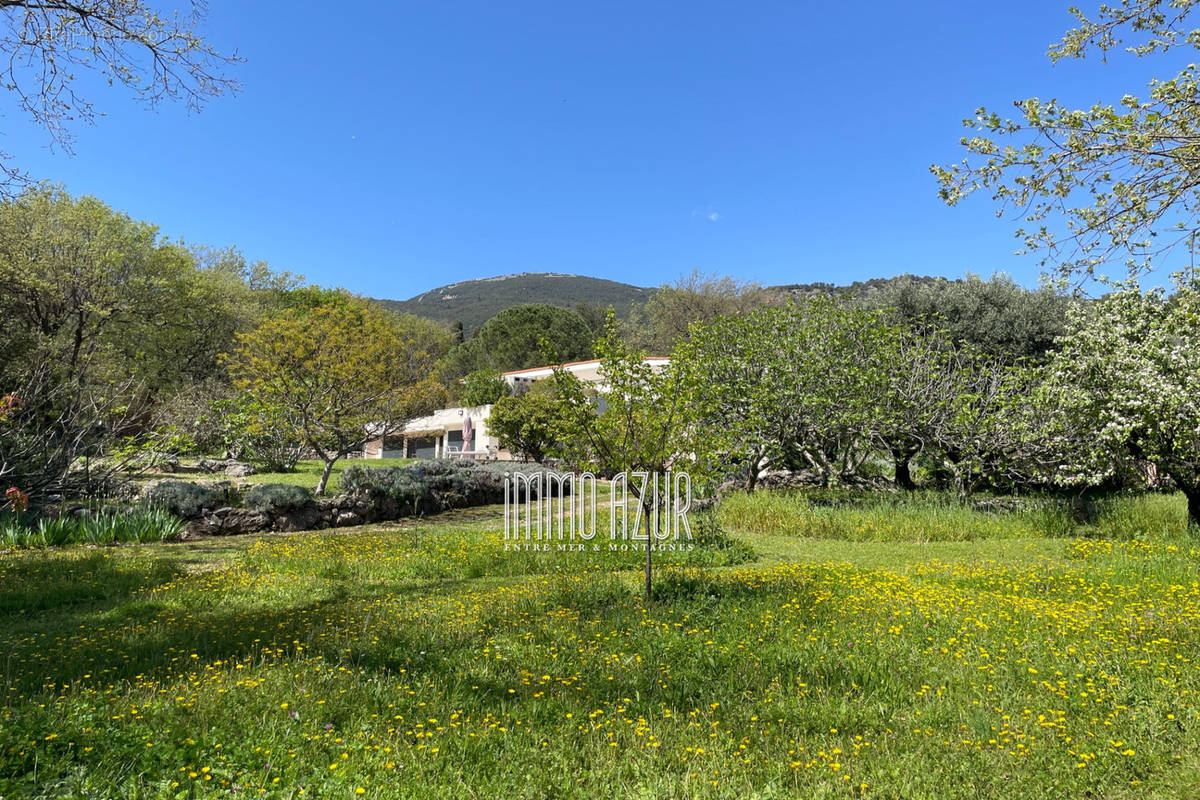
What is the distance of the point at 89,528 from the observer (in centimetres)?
1038

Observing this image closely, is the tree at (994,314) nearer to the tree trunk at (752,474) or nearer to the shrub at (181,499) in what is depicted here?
the tree trunk at (752,474)

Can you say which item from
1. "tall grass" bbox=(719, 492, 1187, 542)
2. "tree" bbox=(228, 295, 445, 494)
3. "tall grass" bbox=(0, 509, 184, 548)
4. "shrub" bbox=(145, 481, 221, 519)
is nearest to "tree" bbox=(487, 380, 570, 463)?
"tree" bbox=(228, 295, 445, 494)

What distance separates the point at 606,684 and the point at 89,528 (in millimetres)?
10386

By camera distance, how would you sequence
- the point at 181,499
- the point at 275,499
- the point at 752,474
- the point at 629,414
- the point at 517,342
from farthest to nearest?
Result: the point at 517,342, the point at 752,474, the point at 275,499, the point at 181,499, the point at 629,414

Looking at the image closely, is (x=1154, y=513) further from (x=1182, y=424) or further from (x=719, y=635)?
(x=719, y=635)

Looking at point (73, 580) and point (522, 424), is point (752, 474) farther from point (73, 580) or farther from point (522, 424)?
point (73, 580)

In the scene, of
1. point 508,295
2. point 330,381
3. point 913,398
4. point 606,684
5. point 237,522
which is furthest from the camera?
point 508,295

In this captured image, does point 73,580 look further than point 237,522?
No

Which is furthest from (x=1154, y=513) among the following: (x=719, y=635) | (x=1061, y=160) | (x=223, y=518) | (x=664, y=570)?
(x=223, y=518)

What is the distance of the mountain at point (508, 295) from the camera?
91688mm

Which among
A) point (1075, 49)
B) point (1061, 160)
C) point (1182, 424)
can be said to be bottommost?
point (1182, 424)

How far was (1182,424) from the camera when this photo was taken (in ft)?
31.4

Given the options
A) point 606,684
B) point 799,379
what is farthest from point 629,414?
point 799,379

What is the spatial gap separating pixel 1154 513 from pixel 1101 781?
10360 mm
